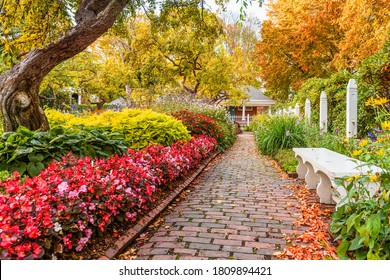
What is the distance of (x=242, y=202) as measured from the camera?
16.3ft

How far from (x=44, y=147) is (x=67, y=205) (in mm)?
2058

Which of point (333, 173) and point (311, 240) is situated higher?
point (333, 173)

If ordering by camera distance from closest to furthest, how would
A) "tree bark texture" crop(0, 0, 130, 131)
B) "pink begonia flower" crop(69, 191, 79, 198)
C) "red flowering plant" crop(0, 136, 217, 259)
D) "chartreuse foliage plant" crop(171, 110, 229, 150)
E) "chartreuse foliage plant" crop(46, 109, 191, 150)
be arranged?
"red flowering plant" crop(0, 136, 217, 259)
"pink begonia flower" crop(69, 191, 79, 198)
"tree bark texture" crop(0, 0, 130, 131)
"chartreuse foliage plant" crop(46, 109, 191, 150)
"chartreuse foliage plant" crop(171, 110, 229, 150)

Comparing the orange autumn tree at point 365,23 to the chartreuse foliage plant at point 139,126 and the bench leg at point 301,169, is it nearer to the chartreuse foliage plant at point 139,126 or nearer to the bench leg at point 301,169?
the bench leg at point 301,169

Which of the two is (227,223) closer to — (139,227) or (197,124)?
(139,227)

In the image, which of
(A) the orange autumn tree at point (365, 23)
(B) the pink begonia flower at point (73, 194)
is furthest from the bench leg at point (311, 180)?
(A) the orange autumn tree at point (365, 23)

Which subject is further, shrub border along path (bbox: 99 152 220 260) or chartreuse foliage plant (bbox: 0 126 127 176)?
chartreuse foliage plant (bbox: 0 126 127 176)

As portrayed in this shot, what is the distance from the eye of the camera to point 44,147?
15.2 ft

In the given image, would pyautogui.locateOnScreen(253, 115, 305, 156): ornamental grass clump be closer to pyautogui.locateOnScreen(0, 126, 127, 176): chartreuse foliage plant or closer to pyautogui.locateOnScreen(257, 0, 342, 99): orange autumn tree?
pyautogui.locateOnScreen(0, 126, 127, 176): chartreuse foliage plant

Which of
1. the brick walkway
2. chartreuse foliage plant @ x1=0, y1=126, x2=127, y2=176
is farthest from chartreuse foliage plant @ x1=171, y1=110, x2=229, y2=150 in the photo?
chartreuse foliage plant @ x1=0, y1=126, x2=127, y2=176

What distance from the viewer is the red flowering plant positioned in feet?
7.77

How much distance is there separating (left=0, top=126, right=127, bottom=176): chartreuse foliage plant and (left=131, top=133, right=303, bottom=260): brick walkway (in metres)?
1.59

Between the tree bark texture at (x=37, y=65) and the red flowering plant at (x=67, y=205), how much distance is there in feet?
6.02

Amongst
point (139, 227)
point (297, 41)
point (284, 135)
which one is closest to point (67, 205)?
point (139, 227)
